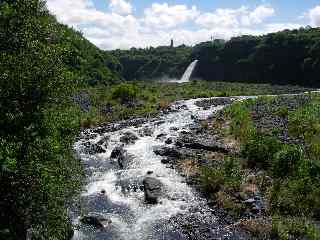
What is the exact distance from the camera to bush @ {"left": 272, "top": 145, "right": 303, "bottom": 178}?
35688 millimetres

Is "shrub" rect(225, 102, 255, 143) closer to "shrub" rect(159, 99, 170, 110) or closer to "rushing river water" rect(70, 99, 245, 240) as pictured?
"rushing river water" rect(70, 99, 245, 240)

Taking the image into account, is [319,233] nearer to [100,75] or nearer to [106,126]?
[106,126]

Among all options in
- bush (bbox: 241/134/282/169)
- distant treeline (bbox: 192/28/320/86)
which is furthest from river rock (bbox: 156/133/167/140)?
distant treeline (bbox: 192/28/320/86)

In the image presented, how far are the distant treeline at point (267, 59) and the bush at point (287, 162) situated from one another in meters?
101

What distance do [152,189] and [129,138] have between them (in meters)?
17.8

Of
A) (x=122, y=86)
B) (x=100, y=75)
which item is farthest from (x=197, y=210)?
(x=100, y=75)

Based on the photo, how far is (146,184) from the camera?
36.8m

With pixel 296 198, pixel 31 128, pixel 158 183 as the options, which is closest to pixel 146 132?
pixel 158 183

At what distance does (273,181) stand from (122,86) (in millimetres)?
51856

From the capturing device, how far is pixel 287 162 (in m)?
36.1

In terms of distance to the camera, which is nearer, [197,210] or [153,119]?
[197,210]

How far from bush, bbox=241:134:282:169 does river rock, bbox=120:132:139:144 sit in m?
14.9

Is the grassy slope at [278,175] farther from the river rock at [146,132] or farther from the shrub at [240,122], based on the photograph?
the river rock at [146,132]

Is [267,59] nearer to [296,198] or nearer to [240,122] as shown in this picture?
[240,122]
